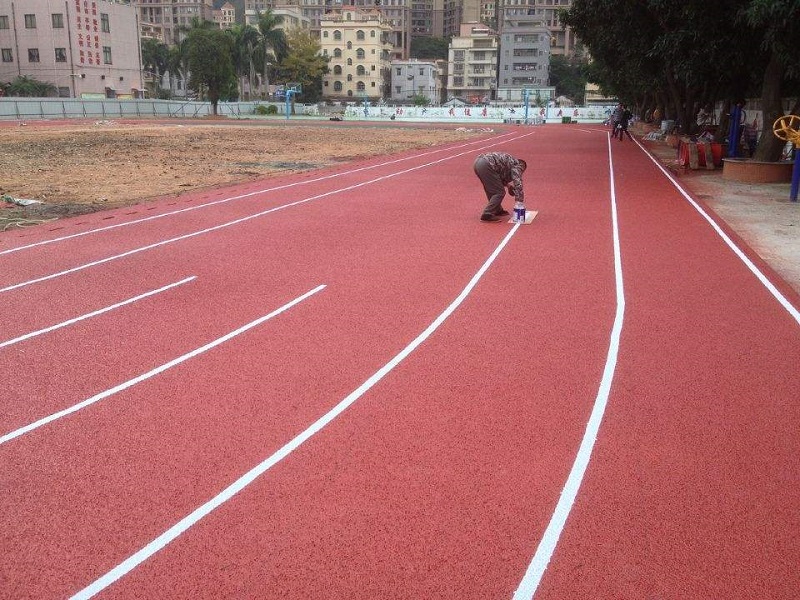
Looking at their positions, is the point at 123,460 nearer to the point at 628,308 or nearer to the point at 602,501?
the point at 602,501

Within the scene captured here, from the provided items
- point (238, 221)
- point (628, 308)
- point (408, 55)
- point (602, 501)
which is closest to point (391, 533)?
point (602, 501)

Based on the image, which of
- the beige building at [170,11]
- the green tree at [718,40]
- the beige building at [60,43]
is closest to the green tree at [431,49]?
the beige building at [170,11]

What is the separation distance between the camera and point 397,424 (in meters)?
4.52

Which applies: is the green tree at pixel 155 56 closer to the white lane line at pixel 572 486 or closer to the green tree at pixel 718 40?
the green tree at pixel 718 40

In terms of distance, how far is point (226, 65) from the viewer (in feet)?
226

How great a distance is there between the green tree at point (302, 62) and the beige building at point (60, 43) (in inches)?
856

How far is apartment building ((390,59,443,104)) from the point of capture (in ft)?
333

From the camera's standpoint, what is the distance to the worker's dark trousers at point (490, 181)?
35.7 feet

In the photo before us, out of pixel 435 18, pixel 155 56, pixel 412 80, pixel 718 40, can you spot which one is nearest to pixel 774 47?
pixel 718 40

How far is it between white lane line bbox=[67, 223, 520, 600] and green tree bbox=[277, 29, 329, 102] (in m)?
85.9

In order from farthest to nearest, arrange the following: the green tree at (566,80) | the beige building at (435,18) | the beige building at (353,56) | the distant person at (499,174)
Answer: the beige building at (435,18)
the green tree at (566,80)
the beige building at (353,56)
the distant person at (499,174)

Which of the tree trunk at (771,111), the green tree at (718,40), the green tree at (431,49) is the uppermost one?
the green tree at (431,49)

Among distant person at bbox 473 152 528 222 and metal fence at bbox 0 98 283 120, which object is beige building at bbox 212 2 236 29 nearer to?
metal fence at bbox 0 98 283 120

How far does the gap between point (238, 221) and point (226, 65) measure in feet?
205
